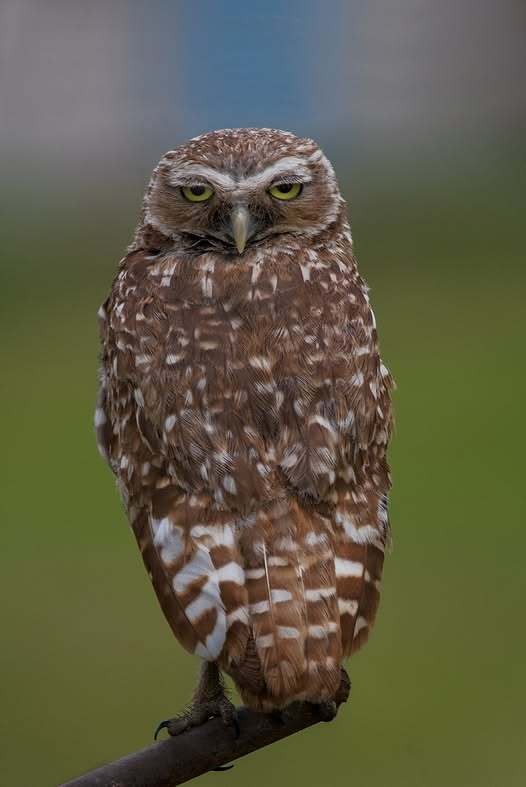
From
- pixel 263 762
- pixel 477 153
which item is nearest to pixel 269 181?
pixel 263 762

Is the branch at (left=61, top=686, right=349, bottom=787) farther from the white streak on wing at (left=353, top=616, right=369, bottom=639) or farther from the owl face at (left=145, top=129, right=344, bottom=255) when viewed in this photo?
the owl face at (left=145, top=129, right=344, bottom=255)

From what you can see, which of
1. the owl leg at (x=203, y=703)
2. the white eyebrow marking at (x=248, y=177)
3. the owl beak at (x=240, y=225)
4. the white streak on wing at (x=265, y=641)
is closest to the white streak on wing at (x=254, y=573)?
the white streak on wing at (x=265, y=641)

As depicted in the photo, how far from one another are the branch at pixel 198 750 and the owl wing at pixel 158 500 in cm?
14

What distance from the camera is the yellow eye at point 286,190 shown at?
246 cm

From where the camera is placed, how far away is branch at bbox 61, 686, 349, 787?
6.08ft

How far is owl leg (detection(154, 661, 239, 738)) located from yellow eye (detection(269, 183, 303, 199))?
828mm

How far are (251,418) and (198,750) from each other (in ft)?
1.75

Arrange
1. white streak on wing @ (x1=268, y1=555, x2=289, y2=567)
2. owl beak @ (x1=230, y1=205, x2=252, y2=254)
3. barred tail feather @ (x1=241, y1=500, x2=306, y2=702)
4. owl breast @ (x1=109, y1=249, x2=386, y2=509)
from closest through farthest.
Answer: barred tail feather @ (x1=241, y1=500, x2=306, y2=702) → white streak on wing @ (x1=268, y1=555, x2=289, y2=567) → owl breast @ (x1=109, y1=249, x2=386, y2=509) → owl beak @ (x1=230, y1=205, x2=252, y2=254)

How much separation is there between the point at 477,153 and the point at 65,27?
3.98 meters

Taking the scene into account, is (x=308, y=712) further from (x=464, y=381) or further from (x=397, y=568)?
(x=464, y=381)

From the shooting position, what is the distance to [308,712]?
2.17 m

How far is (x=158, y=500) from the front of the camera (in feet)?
7.39

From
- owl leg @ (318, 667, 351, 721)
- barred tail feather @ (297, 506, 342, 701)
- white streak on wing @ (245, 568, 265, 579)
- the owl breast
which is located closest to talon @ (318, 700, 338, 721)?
owl leg @ (318, 667, 351, 721)

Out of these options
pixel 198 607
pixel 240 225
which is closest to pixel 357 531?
pixel 198 607
